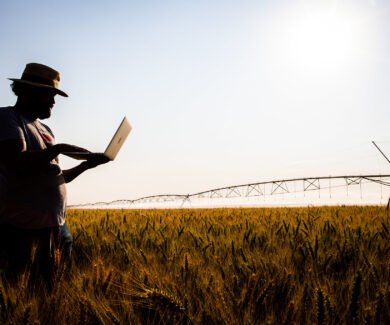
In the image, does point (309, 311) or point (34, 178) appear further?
point (34, 178)

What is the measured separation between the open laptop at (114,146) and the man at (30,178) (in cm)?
4

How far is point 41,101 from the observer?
2.42 m

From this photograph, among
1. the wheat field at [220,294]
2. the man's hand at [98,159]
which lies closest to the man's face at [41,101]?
the man's hand at [98,159]

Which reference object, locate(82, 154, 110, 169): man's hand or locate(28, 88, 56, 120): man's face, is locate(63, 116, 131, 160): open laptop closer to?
locate(82, 154, 110, 169): man's hand

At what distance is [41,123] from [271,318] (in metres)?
2.25

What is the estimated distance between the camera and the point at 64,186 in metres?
2.62

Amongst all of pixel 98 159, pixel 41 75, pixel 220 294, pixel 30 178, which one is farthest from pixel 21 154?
pixel 220 294

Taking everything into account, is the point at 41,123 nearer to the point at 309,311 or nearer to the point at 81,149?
the point at 81,149

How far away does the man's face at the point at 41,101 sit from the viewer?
239 cm

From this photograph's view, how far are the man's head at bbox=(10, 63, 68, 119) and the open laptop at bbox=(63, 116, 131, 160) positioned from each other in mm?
486

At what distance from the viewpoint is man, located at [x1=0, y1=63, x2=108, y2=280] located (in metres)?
2.10

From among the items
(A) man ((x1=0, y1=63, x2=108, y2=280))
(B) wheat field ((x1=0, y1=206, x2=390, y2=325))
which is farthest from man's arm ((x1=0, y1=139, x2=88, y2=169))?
(B) wheat field ((x1=0, y1=206, x2=390, y2=325))

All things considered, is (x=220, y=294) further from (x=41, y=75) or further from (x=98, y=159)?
(x=41, y=75)

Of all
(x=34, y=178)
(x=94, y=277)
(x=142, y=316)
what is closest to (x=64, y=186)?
(x=34, y=178)
